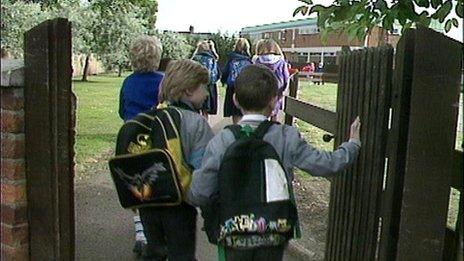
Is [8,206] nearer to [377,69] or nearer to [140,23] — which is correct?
[377,69]

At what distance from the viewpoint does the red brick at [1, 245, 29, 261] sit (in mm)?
3166

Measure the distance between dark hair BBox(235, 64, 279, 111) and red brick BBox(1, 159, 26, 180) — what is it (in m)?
1.19

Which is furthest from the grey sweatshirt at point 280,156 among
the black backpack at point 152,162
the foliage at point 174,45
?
the foliage at point 174,45

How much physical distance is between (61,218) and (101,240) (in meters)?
1.80

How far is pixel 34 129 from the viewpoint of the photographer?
3.07 metres

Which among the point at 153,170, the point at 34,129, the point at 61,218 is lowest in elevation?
the point at 61,218

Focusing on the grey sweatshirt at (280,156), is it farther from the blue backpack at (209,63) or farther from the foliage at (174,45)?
the foliage at (174,45)

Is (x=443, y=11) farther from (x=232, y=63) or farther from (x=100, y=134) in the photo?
(x=100, y=134)

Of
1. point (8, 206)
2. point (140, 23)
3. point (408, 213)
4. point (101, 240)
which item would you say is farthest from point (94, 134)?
point (140, 23)

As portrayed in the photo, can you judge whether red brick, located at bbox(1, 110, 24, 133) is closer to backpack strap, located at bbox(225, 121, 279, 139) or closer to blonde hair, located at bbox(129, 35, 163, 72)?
backpack strap, located at bbox(225, 121, 279, 139)

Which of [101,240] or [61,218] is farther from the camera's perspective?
[101,240]

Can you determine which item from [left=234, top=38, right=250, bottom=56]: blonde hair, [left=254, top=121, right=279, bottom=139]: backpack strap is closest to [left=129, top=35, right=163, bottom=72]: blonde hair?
[left=254, top=121, right=279, bottom=139]: backpack strap

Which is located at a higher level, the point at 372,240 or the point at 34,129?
the point at 34,129

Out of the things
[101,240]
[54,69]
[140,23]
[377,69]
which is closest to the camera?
[54,69]
